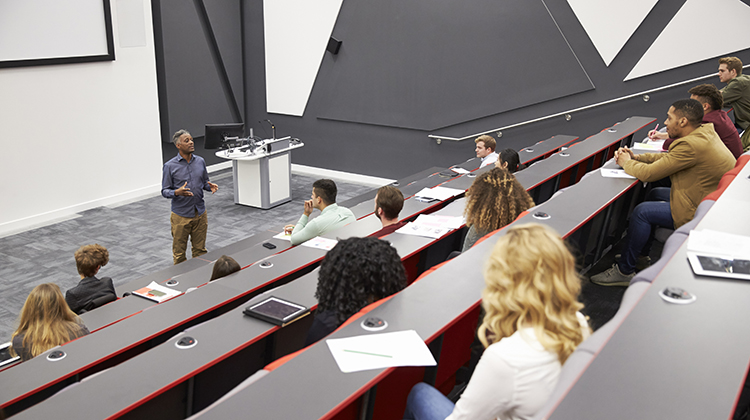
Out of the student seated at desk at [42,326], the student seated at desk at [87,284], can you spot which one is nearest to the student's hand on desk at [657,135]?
the student seated at desk at [87,284]

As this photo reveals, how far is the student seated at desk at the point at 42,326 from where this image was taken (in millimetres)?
2498

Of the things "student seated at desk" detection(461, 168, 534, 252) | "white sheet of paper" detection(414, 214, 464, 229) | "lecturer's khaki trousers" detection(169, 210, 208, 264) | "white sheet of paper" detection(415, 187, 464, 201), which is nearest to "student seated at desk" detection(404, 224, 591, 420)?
"student seated at desk" detection(461, 168, 534, 252)

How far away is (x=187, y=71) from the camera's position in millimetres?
7742

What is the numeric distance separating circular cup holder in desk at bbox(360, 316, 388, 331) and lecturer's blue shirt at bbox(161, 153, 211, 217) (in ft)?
11.3

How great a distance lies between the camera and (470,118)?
7.31 metres

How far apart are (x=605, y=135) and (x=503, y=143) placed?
2.25 meters

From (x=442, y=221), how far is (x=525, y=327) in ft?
5.78

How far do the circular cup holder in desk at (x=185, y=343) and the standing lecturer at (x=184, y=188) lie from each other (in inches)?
117

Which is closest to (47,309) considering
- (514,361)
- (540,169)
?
(514,361)

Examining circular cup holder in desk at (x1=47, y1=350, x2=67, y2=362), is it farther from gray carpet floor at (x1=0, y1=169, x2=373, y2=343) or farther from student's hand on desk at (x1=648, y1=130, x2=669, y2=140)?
student's hand on desk at (x1=648, y1=130, x2=669, y2=140)

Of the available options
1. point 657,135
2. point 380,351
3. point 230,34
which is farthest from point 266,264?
point 230,34

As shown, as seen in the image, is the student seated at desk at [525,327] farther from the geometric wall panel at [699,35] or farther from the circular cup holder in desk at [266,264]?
the geometric wall panel at [699,35]

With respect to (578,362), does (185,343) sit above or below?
below

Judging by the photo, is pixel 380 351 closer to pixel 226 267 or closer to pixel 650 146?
pixel 226 267
